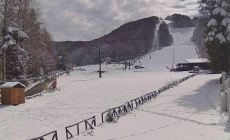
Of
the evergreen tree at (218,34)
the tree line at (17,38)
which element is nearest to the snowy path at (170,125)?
the evergreen tree at (218,34)

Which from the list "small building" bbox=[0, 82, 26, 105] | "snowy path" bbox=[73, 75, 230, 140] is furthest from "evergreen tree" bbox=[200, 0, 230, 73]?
"small building" bbox=[0, 82, 26, 105]

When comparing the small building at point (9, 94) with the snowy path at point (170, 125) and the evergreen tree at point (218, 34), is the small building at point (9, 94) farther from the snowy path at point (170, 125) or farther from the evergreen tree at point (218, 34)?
the evergreen tree at point (218, 34)

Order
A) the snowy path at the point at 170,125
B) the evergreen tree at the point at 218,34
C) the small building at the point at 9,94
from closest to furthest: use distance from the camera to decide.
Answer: the snowy path at the point at 170,125 → the small building at the point at 9,94 → the evergreen tree at the point at 218,34

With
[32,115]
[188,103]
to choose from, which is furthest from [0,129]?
[188,103]

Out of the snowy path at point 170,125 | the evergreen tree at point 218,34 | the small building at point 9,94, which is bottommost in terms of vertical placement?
the snowy path at point 170,125

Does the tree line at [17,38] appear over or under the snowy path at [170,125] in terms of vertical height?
over

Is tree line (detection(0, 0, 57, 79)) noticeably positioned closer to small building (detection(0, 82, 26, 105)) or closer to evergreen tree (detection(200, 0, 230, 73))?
small building (detection(0, 82, 26, 105))

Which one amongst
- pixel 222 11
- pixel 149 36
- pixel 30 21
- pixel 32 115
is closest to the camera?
pixel 32 115

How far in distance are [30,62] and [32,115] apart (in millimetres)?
24605

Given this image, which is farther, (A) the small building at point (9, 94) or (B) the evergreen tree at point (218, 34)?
(B) the evergreen tree at point (218, 34)

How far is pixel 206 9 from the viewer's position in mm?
27500

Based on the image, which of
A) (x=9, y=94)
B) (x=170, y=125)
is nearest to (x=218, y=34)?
(x=170, y=125)

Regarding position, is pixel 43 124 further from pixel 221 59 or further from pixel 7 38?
pixel 221 59

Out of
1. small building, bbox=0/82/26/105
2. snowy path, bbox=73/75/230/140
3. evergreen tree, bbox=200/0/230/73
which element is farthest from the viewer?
evergreen tree, bbox=200/0/230/73
